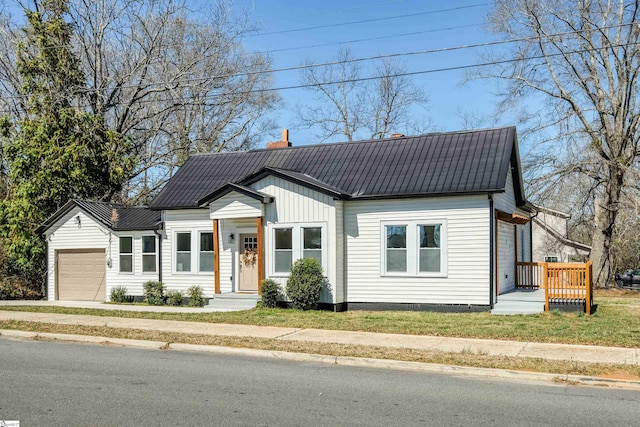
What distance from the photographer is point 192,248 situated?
21922mm

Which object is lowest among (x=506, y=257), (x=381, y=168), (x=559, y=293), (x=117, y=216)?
(x=559, y=293)

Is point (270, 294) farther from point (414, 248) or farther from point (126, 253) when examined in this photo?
point (126, 253)

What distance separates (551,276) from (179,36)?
77.7 feet

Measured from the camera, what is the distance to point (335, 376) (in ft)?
31.9

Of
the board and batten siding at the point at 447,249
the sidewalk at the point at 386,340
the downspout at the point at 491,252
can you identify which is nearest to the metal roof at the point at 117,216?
the sidewalk at the point at 386,340

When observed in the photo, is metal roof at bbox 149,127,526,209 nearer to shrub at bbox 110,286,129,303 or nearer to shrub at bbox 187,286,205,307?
shrub at bbox 187,286,205,307

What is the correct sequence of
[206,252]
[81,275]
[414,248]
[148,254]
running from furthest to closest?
1. [81,275]
2. [148,254]
3. [206,252]
4. [414,248]

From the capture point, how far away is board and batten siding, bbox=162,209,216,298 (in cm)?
2165

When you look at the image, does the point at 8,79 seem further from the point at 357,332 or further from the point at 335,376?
the point at 335,376

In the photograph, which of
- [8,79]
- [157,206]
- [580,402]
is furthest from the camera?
[8,79]

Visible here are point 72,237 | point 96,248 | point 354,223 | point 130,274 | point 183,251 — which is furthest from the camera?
point 72,237

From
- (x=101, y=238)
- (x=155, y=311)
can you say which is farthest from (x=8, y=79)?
(x=155, y=311)

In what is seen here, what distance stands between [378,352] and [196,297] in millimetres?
11369

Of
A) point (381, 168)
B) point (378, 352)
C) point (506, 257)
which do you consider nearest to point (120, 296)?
point (381, 168)
